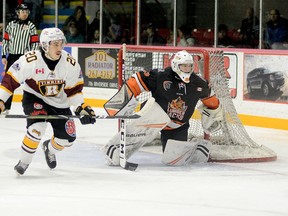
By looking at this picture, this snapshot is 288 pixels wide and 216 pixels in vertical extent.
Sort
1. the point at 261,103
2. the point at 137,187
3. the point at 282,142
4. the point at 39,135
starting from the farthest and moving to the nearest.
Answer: the point at 261,103, the point at 282,142, the point at 39,135, the point at 137,187

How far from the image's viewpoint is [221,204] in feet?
16.3

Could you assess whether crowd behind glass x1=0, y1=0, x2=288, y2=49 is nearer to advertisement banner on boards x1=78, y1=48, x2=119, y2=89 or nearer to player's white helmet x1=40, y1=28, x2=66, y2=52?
advertisement banner on boards x1=78, y1=48, x2=119, y2=89

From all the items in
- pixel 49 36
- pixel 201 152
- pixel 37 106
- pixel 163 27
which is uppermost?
pixel 163 27

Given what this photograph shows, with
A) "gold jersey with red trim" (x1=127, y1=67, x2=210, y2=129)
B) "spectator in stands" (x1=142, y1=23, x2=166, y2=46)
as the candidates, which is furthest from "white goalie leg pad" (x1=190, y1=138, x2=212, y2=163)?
"spectator in stands" (x1=142, y1=23, x2=166, y2=46)

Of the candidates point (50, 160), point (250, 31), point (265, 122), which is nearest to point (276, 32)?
point (250, 31)

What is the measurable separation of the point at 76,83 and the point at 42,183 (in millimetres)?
752

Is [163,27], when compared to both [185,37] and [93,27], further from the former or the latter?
[93,27]

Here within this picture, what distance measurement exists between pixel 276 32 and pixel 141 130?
11.6 ft

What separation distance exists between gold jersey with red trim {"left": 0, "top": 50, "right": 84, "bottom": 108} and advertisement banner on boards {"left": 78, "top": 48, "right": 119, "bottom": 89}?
479cm

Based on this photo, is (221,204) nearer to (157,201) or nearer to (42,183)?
(157,201)

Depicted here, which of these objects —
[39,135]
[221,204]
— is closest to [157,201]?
[221,204]

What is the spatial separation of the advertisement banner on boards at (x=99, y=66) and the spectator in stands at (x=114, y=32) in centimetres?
50

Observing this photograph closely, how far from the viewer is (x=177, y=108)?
649cm

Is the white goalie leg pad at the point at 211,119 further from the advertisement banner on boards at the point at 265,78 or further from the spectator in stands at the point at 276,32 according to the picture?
the spectator in stands at the point at 276,32
